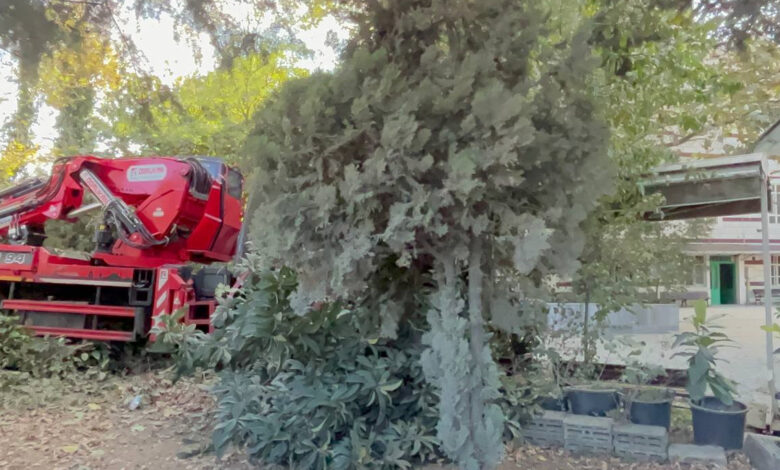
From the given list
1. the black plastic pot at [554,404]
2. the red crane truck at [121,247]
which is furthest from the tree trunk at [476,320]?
the red crane truck at [121,247]

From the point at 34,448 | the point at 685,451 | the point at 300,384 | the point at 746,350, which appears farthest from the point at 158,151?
the point at 746,350

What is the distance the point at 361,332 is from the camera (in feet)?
12.5

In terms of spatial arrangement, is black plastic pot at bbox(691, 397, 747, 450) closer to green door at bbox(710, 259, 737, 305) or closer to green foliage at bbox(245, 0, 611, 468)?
green foliage at bbox(245, 0, 611, 468)

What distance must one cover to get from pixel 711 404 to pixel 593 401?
864 millimetres

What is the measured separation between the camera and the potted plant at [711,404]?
4180mm

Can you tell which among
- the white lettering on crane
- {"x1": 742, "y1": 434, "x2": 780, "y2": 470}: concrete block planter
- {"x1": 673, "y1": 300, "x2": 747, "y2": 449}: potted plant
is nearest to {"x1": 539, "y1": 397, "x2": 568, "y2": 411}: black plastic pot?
A: {"x1": 673, "y1": 300, "x2": 747, "y2": 449}: potted plant

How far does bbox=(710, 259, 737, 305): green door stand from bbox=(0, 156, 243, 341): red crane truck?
28308 millimetres

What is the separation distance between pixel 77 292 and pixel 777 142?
7696 mm

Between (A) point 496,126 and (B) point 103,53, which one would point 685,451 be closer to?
(A) point 496,126

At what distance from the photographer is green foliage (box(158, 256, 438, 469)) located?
3.73m

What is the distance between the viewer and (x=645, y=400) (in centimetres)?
446

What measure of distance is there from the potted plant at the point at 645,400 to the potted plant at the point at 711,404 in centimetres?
21

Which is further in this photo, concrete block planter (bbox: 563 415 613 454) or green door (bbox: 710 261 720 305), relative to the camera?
green door (bbox: 710 261 720 305)

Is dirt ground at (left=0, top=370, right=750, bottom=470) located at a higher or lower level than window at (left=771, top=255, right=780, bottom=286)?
lower
